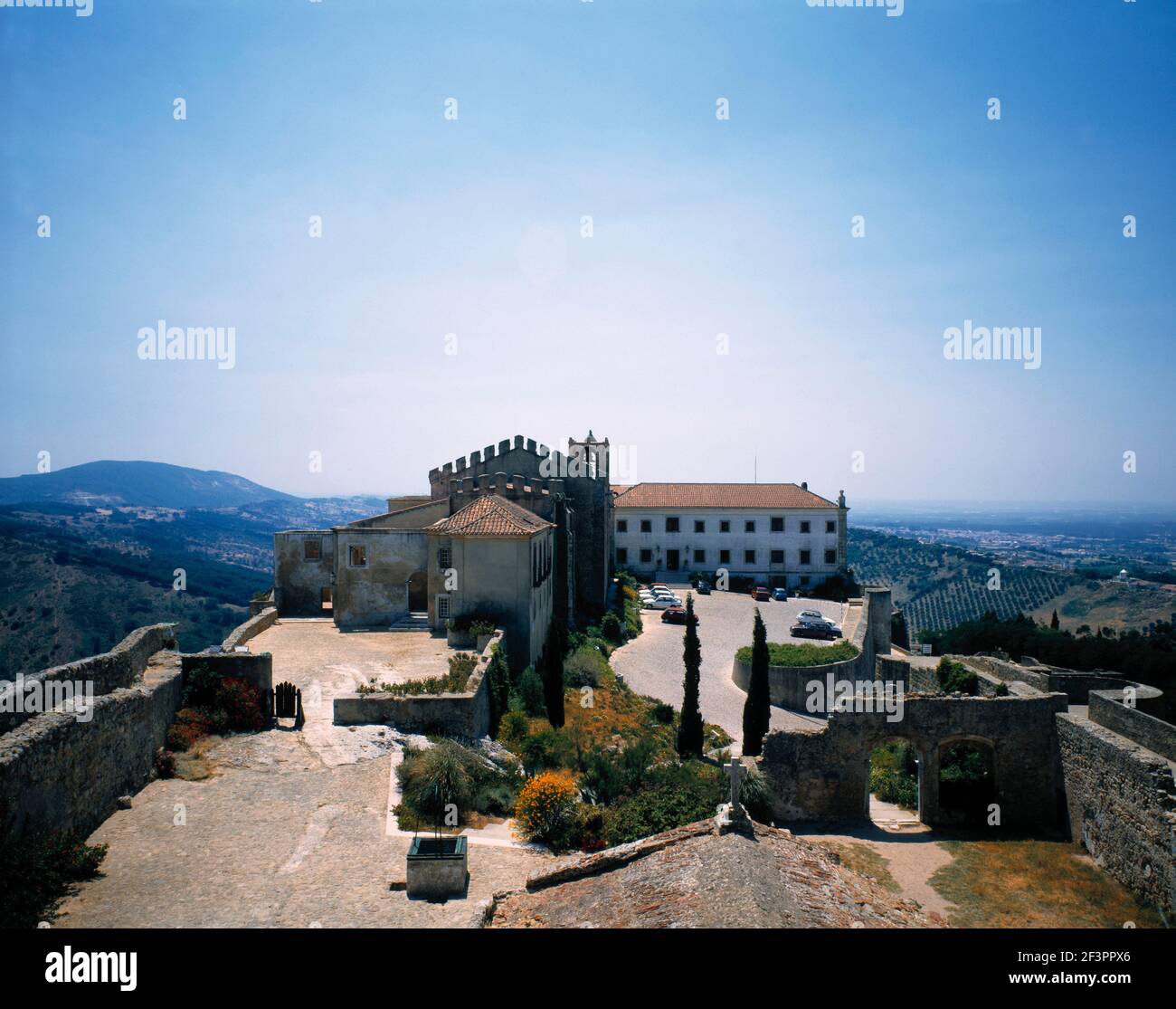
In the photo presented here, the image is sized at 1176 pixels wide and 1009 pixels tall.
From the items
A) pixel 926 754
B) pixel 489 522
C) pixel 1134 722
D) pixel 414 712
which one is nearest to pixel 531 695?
pixel 489 522

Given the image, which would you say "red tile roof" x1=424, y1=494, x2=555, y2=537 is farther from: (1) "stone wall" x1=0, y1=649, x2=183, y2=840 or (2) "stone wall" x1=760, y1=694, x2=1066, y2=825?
(1) "stone wall" x1=0, y1=649, x2=183, y2=840

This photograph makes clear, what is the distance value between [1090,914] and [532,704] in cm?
1515

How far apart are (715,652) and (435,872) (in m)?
28.5

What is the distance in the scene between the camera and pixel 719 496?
201 ft

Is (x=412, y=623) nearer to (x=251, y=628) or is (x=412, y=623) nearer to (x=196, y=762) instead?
(x=251, y=628)

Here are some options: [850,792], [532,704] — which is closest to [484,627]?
[532,704]

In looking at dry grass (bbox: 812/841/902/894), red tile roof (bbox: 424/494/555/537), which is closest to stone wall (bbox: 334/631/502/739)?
red tile roof (bbox: 424/494/555/537)

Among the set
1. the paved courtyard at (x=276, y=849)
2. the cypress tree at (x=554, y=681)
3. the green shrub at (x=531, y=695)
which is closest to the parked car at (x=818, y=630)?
the green shrub at (x=531, y=695)

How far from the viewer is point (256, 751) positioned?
16.0 m

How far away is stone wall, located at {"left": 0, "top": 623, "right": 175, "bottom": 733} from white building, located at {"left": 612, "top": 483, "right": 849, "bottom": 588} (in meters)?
41.9

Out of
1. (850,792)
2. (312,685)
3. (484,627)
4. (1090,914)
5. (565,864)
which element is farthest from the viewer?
(484,627)

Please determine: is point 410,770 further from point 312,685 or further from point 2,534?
point 2,534

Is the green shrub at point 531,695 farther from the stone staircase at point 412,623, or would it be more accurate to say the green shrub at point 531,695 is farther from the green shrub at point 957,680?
the green shrub at point 957,680
